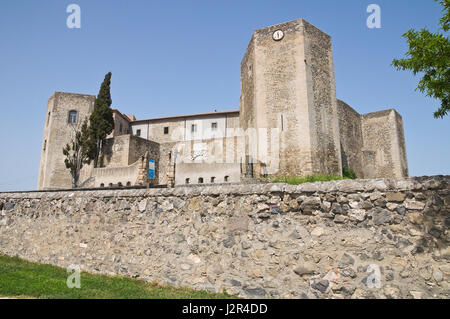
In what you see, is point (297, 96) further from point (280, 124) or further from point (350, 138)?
point (350, 138)

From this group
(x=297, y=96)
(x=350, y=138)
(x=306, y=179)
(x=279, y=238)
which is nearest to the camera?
(x=279, y=238)

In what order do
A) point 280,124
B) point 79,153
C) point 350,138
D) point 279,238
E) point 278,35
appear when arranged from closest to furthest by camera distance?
point 279,238
point 280,124
point 278,35
point 350,138
point 79,153

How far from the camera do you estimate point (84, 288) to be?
4.95 m

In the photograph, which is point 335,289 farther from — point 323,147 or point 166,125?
point 166,125

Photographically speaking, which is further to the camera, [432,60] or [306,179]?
[306,179]

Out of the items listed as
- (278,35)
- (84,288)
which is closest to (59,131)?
(278,35)

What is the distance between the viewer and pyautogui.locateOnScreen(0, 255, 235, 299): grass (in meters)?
4.47

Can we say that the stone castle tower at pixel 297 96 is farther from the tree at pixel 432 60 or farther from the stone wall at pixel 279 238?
the stone wall at pixel 279 238

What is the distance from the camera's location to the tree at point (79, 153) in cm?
3212

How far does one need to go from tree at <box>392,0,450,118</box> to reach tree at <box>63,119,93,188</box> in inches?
1264

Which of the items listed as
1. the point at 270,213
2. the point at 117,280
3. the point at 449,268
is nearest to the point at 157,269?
the point at 117,280

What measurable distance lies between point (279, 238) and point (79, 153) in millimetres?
33635

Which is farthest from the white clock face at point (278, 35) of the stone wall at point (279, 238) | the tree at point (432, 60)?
the stone wall at point (279, 238)

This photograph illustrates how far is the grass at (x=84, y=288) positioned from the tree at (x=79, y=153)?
2810 cm
